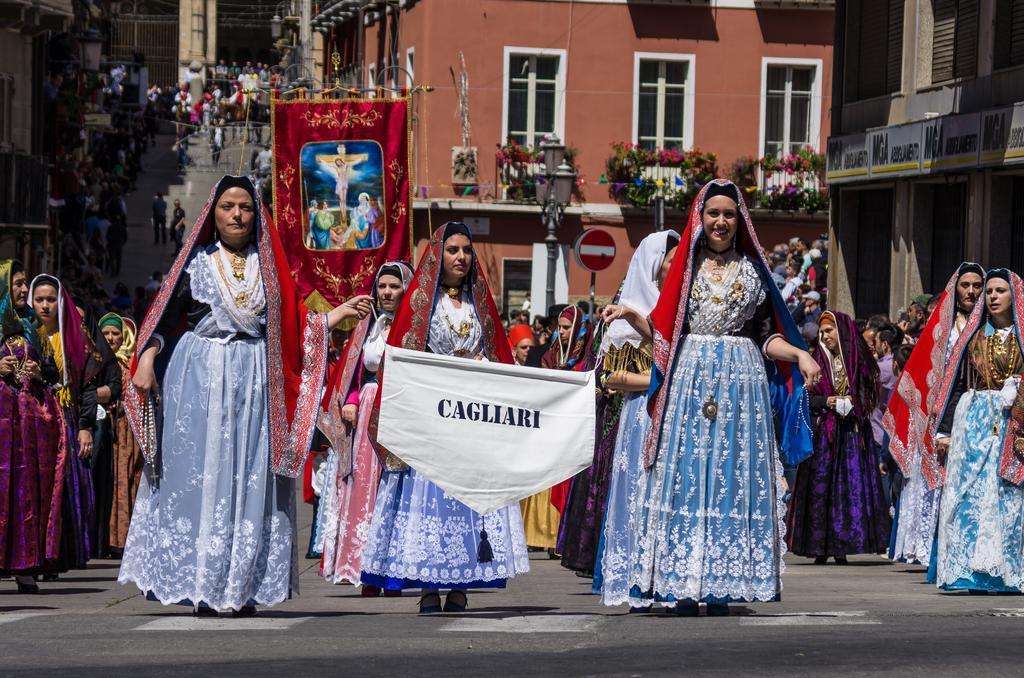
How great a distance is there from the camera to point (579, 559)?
557 inches

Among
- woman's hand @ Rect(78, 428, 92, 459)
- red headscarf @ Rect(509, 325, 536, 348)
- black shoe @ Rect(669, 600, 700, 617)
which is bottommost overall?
black shoe @ Rect(669, 600, 700, 617)

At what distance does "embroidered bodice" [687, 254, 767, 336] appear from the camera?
10.2m

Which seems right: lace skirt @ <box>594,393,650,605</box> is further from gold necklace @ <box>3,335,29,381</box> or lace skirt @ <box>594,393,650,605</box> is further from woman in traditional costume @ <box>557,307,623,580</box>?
gold necklace @ <box>3,335,29,381</box>

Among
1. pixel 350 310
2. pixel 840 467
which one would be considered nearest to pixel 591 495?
pixel 840 467

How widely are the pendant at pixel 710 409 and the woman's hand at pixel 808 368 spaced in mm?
424

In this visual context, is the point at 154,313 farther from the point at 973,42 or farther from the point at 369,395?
the point at 973,42

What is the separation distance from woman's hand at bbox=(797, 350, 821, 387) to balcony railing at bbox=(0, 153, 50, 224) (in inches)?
987

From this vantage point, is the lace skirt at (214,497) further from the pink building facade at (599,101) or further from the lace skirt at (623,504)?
the pink building facade at (599,101)

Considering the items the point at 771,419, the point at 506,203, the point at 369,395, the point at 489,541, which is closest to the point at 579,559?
the point at 369,395

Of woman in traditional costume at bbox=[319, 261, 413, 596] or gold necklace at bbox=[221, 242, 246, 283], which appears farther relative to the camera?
woman in traditional costume at bbox=[319, 261, 413, 596]

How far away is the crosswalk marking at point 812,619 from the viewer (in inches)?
368

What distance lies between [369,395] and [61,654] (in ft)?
17.5

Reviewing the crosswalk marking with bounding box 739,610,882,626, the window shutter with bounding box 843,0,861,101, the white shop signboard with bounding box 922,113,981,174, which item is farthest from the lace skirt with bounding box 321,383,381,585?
the window shutter with bounding box 843,0,861,101

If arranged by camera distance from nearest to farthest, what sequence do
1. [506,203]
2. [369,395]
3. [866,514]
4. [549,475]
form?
[549,475], [369,395], [866,514], [506,203]
